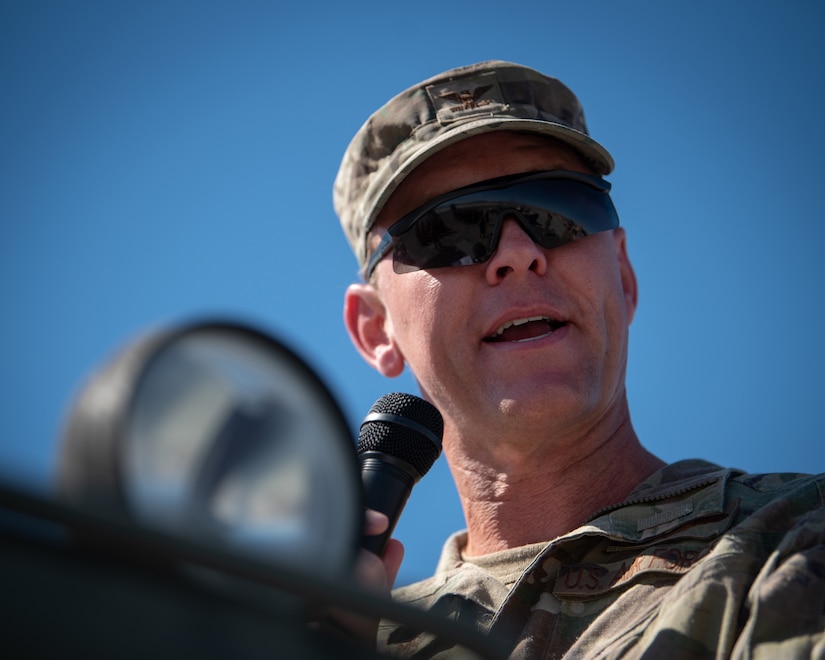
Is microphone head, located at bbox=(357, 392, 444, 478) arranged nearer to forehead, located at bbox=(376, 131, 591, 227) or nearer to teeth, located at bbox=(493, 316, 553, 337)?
teeth, located at bbox=(493, 316, 553, 337)

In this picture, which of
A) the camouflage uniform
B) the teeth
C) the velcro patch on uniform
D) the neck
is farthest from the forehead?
the velcro patch on uniform

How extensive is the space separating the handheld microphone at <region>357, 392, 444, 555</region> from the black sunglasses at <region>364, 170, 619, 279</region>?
80cm

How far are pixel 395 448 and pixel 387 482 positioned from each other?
0.26ft

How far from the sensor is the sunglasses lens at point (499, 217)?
256 cm

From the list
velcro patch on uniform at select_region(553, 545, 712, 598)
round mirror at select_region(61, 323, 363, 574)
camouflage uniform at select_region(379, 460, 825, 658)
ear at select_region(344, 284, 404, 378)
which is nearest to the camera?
round mirror at select_region(61, 323, 363, 574)

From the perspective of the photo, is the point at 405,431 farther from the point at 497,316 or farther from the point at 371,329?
the point at 371,329

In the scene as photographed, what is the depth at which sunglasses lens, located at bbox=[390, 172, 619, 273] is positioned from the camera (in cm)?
256

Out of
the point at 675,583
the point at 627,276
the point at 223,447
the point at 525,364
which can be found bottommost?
the point at 223,447

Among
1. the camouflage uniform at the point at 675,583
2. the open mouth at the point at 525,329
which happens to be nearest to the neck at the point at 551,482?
the camouflage uniform at the point at 675,583

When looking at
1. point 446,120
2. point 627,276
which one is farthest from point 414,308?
point 627,276

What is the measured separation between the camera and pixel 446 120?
2.83m

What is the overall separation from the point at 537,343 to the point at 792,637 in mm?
1113

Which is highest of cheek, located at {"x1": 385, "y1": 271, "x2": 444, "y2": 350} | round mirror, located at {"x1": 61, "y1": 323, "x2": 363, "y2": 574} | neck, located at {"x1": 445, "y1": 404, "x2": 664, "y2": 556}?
cheek, located at {"x1": 385, "y1": 271, "x2": 444, "y2": 350}

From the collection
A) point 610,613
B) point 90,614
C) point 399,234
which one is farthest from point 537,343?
point 90,614
